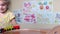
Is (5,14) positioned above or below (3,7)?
below

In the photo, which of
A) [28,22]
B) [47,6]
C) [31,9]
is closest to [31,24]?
[28,22]

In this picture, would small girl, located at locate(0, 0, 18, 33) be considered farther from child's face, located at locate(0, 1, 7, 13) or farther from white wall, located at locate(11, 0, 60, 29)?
white wall, located at locate(11, 0, 60, 29)

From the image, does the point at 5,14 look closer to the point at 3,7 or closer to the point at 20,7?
the point at 3,7

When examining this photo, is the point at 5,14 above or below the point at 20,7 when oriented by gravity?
below

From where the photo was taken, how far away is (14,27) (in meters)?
1.60

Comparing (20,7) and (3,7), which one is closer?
(3,7)

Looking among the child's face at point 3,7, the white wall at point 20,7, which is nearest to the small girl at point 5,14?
the child's face at point 3,7

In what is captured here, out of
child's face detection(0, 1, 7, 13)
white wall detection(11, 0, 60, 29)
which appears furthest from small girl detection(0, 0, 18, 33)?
white wall detection(11, 0, 60, 29)

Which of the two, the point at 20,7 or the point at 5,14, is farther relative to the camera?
the point at 20,7

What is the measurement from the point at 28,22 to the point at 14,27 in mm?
820

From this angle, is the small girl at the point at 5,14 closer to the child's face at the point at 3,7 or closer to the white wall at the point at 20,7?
the child's face at the point at 3,7

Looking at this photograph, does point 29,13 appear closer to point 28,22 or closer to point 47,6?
point 28,22

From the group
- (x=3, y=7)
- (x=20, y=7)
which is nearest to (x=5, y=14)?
(x=3, y=7)

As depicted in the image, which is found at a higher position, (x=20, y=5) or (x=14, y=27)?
(x=20, y=5)
